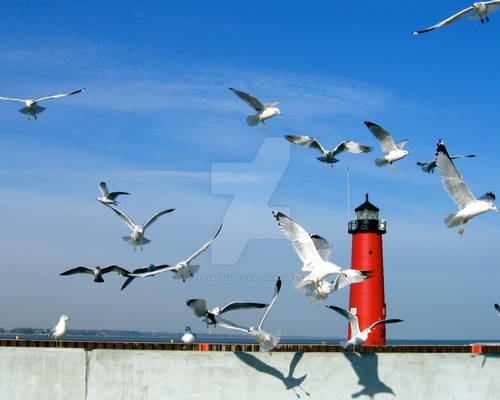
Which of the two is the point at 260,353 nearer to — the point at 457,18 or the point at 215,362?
the point at 215,362

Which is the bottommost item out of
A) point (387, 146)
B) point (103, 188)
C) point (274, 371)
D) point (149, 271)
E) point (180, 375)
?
point (180, 375)

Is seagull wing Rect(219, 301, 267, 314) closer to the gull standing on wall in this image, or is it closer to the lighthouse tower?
the gull standing on wall

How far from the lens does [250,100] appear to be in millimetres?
19172

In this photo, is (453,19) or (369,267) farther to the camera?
(369,267)

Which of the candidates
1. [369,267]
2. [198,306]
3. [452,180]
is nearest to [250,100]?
[452,180]

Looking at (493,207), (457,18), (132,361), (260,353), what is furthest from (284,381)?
(457,18)

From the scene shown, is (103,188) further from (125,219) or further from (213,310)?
(213,310)

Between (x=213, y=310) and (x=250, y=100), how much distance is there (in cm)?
631

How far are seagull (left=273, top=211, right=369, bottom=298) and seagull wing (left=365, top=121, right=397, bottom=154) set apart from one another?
395 centimetres

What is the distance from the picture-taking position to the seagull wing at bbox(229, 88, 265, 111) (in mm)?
18812

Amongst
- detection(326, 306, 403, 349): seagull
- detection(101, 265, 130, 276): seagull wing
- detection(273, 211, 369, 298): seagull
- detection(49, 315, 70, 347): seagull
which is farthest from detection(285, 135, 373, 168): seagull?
detection(49, 315, 70, 347): seagull

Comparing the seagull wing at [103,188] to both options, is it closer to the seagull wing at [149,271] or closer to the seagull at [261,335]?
the seagull wing at [149,271]

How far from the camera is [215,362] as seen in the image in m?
17.1

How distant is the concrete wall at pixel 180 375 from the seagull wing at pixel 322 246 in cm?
255
